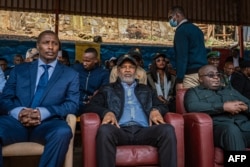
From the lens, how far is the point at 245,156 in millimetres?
2748

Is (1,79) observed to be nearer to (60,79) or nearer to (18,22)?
(60,79)

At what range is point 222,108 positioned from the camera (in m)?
3.19

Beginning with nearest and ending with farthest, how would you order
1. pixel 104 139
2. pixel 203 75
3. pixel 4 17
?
Result: pixel 104 139
pixel 203 75
pixel 4 17

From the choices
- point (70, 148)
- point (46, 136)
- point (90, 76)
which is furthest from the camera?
point (90, 76)

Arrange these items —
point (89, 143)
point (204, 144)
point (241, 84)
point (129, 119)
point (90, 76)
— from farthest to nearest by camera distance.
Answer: point (90, 76)
point (241, 84)
point (129, 119)
point (204, 144)
point (89, 143)

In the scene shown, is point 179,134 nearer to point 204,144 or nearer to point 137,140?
point 204,144

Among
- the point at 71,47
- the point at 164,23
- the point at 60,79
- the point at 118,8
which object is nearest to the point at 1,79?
the point at 60,79

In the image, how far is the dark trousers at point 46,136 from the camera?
254 cm

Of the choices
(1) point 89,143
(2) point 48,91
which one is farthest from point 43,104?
(1) point 89,143

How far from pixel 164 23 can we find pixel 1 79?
4.93m

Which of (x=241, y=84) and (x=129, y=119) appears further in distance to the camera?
(x=241, y=84)

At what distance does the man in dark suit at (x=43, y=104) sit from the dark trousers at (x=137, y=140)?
28cm

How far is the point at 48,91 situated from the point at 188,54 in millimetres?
1823

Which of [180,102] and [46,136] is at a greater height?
[180,102]
